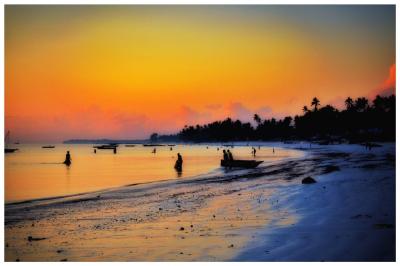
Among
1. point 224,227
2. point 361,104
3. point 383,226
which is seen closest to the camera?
point 383,226

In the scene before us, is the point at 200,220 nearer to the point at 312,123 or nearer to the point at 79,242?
the point at 79,242

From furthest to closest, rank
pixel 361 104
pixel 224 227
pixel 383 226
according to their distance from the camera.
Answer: pixel 361 104 → pixel 224 227 → pixel 383 226

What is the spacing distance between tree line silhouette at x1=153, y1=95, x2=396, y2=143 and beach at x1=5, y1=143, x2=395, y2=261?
3709 centimetres

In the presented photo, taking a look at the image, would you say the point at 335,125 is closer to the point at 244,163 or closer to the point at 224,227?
the point at 244,163

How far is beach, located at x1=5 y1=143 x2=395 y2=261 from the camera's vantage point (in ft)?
25.7

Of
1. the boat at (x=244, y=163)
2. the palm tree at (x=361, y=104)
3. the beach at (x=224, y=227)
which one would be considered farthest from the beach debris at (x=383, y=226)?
the palm tree at (x=361, y=104)

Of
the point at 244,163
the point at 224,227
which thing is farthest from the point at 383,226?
the point at 244,163

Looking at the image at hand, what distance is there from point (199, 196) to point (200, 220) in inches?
193

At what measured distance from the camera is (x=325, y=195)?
1311cm

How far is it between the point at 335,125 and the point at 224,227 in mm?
106076

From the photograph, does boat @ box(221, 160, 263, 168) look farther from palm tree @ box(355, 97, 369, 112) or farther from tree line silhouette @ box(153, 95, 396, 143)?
palm tree @ box(355, 97, 369, 112)

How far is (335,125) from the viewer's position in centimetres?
10931

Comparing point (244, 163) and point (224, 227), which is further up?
point (224, 227)

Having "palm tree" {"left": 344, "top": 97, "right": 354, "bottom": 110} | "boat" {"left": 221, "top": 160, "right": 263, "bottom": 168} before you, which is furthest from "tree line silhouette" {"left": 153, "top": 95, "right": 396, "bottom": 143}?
"boat" {"left": 221, "top": 160, "right": 263, "bottom": 168}
